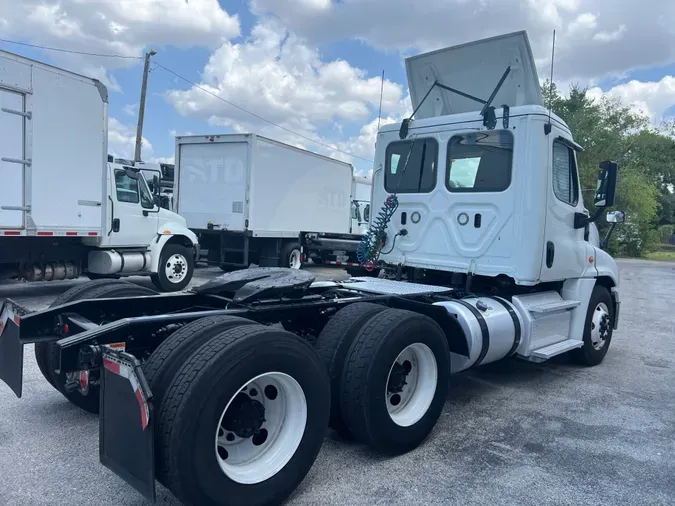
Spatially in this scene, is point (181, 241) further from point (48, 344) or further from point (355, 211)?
point (355, 211)

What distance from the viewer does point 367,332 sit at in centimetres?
365

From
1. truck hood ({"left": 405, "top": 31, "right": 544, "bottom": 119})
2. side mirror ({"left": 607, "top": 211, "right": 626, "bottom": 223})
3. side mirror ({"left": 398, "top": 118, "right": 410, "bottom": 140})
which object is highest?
truck hood ({"left": 405, "top": 31, "right": 544, "bottom": 119})

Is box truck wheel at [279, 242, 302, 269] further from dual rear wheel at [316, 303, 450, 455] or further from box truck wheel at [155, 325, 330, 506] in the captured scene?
box truck wheel at [155, 325, 330, 506]

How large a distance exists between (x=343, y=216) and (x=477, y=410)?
1417 centimetres

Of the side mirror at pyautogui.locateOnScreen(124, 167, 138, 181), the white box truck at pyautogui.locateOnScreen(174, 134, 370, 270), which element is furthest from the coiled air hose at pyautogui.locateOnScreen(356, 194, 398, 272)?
the white box truck at pyautogui.locateOnScreen(174, 134, 370, 270)

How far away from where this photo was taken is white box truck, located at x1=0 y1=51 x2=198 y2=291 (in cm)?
827

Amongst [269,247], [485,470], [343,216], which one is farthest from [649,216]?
[485,470]

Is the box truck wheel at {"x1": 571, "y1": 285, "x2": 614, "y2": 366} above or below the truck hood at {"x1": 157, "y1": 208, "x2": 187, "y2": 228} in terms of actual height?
below

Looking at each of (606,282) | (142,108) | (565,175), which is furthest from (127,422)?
(142,108)

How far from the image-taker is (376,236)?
6.32m

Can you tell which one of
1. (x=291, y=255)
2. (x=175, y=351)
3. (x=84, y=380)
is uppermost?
(x=175, y=351)

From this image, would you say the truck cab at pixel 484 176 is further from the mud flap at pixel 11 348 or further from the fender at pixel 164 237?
the fender at pixel 164 237

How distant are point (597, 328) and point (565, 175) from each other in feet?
6.29

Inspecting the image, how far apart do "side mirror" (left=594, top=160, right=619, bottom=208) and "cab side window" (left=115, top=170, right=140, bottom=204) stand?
845 cm
